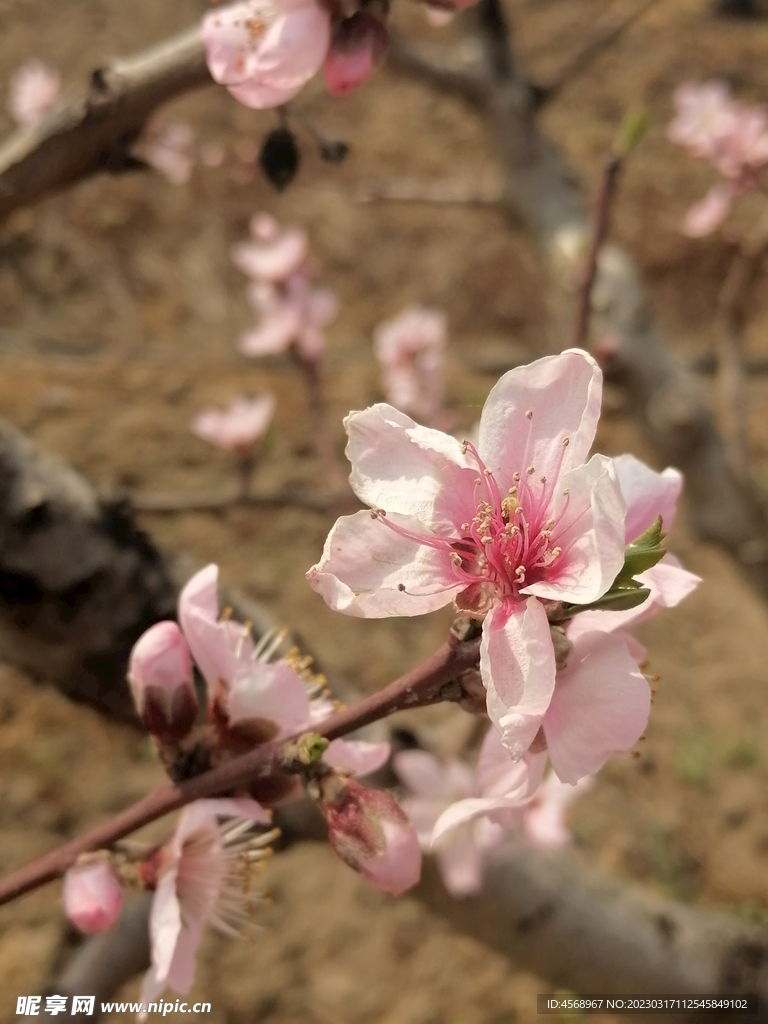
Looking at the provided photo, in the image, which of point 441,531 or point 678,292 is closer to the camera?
point 441,531

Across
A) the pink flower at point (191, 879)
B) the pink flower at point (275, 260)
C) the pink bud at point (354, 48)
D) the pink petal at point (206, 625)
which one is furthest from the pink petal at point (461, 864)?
the pink flower at point (275, 260)

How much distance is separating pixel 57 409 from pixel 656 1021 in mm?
1988

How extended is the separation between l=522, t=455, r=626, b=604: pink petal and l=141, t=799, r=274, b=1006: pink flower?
0.67 ft

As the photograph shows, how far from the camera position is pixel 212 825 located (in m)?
0.42

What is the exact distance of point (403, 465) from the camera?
342 millimetres

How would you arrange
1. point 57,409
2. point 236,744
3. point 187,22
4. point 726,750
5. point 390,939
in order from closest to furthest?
point 236,744, point 390,939, point 726,750, point 57,409, point 187,22

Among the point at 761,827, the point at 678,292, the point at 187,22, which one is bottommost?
the point at 761,827

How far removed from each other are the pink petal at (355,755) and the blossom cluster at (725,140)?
1.26 meters

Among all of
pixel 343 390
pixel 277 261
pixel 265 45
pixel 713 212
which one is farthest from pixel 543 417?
pixel 343 390

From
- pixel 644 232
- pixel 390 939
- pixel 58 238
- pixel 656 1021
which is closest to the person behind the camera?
pixel 656 1021

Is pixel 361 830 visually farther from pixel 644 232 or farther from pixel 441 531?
pixel 644 232

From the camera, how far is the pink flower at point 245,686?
42 centimetres

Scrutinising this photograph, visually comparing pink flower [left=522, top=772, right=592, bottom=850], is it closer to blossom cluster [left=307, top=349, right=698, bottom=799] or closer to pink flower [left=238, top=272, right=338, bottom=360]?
blossom cluster [left=307, top=349, right=698, bottom=799]

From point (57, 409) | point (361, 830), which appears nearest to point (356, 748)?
point (361, 830)
